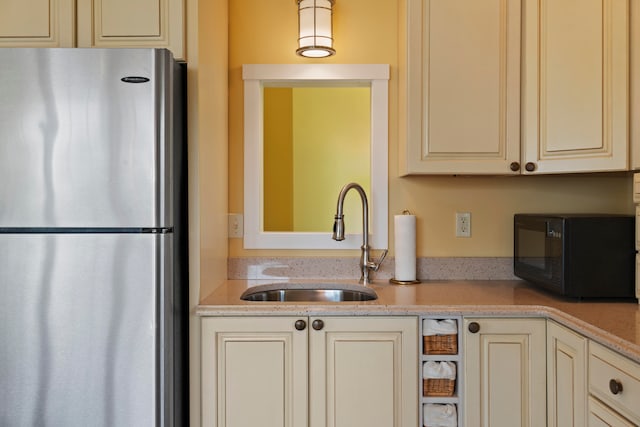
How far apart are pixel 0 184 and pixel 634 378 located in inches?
71.3

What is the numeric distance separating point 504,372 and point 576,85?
1.04 m

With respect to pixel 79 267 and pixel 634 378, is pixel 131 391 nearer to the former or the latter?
pixel 79 267

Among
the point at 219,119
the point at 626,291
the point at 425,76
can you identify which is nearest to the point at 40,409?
the point at 219,119

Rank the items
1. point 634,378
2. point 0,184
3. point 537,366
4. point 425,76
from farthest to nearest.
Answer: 1. point 425,76
2. point 537,366
3. point 0,184
4. point 634,378

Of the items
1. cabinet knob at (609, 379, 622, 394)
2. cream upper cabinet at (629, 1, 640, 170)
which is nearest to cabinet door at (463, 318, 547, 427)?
cabinet knob at (609, 379, 622, 394)

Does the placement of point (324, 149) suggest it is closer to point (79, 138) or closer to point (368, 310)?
point (368, 310)

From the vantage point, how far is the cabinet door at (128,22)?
1.74 metres

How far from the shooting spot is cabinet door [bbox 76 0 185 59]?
5.71ft

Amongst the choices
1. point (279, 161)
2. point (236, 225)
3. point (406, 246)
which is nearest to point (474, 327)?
point (406, 246)

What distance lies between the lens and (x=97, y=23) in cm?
175

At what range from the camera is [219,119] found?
2148mm

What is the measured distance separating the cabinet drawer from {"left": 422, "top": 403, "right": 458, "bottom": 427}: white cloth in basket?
1.56 feet

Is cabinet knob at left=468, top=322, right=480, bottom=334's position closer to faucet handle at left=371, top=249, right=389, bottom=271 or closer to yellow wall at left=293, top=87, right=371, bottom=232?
faucet handle at left=371, top=249, right=389, bottom=271

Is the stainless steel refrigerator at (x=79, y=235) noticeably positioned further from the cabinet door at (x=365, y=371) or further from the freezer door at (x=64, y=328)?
the cabinet door at (x=365, y=371)
